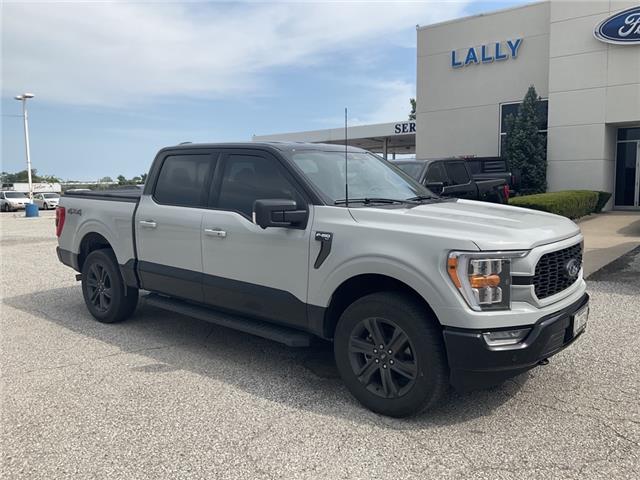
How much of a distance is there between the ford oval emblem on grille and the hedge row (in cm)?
991

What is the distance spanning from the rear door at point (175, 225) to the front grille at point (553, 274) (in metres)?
2.89

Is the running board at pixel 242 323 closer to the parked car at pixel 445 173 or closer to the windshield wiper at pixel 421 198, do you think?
the windshield wiper at pixel 421 198

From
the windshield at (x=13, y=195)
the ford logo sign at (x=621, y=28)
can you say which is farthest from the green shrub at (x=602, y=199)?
the windshield at (x=13, y=195)

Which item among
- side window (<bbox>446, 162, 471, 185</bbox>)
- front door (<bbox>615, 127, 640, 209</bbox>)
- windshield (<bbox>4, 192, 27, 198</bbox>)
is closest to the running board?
side window (<bbox>446, 162, 471, 185</bbox>)

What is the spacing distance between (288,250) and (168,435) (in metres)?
1.57

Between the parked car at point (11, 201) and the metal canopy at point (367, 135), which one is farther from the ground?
the metal canopy at point (367, 135)

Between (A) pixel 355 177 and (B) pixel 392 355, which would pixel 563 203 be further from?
(B) pixel 392 355

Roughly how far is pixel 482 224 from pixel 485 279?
462mm

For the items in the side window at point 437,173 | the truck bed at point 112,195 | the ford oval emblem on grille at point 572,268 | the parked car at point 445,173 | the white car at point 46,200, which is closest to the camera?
the ford oval emblem on grille at point 572,268

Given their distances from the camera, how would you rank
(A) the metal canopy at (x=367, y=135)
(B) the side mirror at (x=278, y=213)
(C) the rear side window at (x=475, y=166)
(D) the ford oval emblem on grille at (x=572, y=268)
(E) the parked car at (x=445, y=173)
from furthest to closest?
(A) the metal canopy at (x=367, y=135)
(C) the rear side window at (x=475, y=166)
(E) the parked car at (x=445, y=173)
(B) the side mirror at (x=278, y=213)
(D) the ford oval emblem on grille at (x=572, y=268)

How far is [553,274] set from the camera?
368 centimetres

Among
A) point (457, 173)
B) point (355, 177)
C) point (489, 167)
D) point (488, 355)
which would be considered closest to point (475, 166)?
point (489, 167)

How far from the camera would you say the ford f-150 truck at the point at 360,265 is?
340cm

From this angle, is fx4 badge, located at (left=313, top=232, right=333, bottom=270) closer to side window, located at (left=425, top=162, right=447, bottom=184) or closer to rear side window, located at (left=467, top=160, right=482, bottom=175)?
side window, located at (left=425, top=162, right=447, bottom=184)
